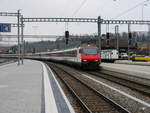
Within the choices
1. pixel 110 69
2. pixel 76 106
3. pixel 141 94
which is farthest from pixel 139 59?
pixel 76 106

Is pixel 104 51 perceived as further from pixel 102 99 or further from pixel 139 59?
pixel 102 99

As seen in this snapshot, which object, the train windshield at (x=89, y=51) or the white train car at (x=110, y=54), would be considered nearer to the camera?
the train windshield at (x=89, y=51)

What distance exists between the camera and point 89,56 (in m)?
31.5

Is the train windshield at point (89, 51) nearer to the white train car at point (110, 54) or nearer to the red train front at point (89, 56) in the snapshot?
the red train front at point (89, 56)

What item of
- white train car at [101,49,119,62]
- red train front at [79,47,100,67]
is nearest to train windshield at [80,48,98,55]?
red train front at [79,47,100,67]

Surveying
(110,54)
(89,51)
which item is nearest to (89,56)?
(89,51)

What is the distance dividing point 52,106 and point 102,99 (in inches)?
124

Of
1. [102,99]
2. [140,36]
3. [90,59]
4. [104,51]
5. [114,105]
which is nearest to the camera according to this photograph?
[114,105]

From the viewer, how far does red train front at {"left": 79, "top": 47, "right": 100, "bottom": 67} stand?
103 ft

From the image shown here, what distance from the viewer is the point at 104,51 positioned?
59.9m

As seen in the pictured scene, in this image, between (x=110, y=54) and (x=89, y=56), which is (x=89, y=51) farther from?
(x=110, y=54)

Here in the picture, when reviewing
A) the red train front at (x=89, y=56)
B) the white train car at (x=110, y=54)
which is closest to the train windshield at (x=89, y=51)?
the red train front at (x=89, y=56)

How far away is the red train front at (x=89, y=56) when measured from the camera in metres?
31.3

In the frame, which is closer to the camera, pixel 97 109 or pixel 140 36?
pixel 97 109
